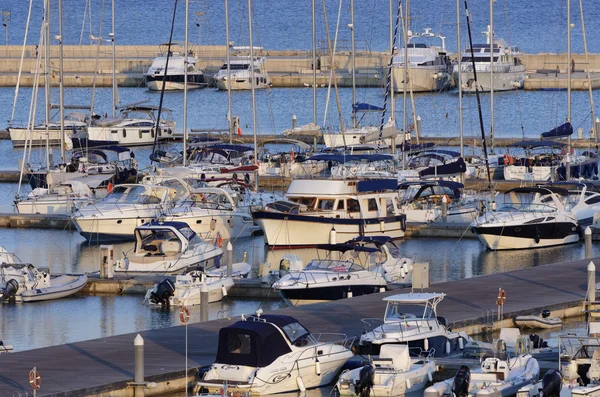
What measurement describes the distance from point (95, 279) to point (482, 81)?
5519 centimetres

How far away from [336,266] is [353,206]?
9.41 metres

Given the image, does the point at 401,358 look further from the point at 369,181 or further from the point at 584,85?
the point at 584,85

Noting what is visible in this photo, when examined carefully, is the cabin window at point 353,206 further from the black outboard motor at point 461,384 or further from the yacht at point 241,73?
the yacht at point 241,73

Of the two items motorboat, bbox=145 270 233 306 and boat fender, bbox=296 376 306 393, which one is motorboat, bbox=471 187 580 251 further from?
boat fender, bbox=296 376 306 393

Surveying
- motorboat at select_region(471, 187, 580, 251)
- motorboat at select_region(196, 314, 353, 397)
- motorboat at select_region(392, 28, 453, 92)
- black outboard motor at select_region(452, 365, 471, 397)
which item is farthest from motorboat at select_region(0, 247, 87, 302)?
motorboat at select_region(392, 28, 453, 92)

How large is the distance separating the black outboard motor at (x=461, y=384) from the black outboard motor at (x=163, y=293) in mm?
10772

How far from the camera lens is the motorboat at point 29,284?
3117 cm

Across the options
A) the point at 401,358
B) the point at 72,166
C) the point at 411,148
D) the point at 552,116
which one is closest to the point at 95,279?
the point at 401,358

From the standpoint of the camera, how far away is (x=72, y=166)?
4950 cm

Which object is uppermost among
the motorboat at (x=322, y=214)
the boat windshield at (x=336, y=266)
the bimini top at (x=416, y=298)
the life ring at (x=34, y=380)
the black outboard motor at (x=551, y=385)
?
the motorboat at (x=322, y=214)

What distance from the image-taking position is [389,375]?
71.3 feet

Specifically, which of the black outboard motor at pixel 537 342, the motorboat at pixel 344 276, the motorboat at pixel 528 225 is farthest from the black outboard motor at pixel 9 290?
the motorboat at pixel 528 225

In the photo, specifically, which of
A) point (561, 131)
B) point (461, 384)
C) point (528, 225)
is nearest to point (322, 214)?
point (528, 225)

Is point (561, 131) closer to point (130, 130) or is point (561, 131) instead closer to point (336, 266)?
point (130, 130)
